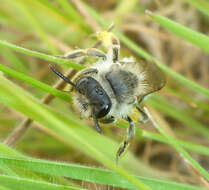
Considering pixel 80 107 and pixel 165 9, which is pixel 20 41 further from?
pixel 80 107

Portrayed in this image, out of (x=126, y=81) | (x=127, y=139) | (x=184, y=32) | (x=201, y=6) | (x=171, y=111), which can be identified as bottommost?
(x=171, y=111)

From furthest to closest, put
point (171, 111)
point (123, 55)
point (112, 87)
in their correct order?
point (123, 55) < point (171, 111) < point (112, 87)

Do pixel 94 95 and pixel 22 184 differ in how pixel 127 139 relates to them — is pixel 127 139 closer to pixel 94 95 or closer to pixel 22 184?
pixel 94 95

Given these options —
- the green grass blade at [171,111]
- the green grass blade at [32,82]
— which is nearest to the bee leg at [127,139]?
the green grass blade at [32,82]

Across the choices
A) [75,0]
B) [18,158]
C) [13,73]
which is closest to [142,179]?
[18,158]

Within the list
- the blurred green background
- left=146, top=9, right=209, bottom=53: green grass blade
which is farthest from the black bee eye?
the blurred green background

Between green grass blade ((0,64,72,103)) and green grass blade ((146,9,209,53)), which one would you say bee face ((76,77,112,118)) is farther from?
green grass blade ((146,9,209,53))

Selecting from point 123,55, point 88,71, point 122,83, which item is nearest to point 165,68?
point 122,83
